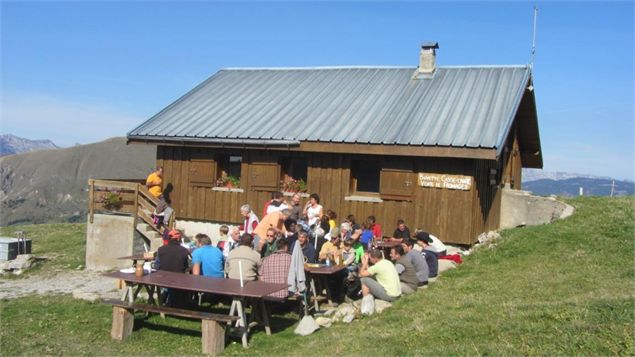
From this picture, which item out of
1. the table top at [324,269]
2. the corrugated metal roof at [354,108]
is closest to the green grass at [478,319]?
the table top at [324,269]

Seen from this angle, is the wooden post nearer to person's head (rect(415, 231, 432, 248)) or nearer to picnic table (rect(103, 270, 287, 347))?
picnic table (rect(103, 270, 287, 347))

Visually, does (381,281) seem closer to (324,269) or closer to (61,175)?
(324,269)

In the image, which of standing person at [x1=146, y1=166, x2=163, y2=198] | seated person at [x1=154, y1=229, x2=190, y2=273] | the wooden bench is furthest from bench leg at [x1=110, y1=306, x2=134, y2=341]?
standing person at [x1=146, y1=166, x2=163, y2=198]

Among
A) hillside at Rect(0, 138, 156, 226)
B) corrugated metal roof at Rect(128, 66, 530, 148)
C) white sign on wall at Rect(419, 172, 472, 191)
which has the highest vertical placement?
corrugated metal roof at Rect(128, 66, 530, 148)

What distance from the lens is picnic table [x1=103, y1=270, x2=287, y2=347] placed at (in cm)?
882

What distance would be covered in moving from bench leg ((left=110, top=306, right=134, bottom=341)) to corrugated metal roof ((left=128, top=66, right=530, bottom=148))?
7.67m

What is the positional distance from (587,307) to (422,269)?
3.95 m

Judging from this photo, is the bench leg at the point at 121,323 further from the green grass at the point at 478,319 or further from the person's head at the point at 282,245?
the person's head at the point at 282,245

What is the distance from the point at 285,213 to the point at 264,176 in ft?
12.7

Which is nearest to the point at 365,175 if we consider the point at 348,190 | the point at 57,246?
the point at 348,190

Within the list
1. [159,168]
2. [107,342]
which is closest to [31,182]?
[159,168]

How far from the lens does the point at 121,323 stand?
9.26 metres

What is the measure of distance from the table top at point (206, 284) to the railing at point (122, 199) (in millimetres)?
6622

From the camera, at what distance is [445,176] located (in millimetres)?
14570
